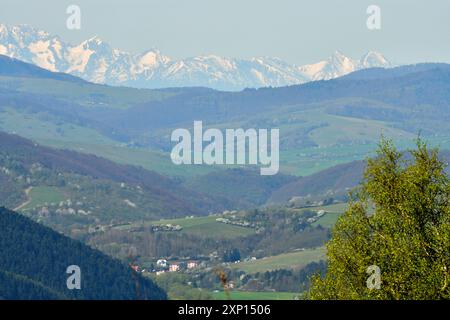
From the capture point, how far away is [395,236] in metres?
45.9

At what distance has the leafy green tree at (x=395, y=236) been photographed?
43.8m

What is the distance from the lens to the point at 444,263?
143 feet

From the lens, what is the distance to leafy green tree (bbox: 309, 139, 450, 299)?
144ft
